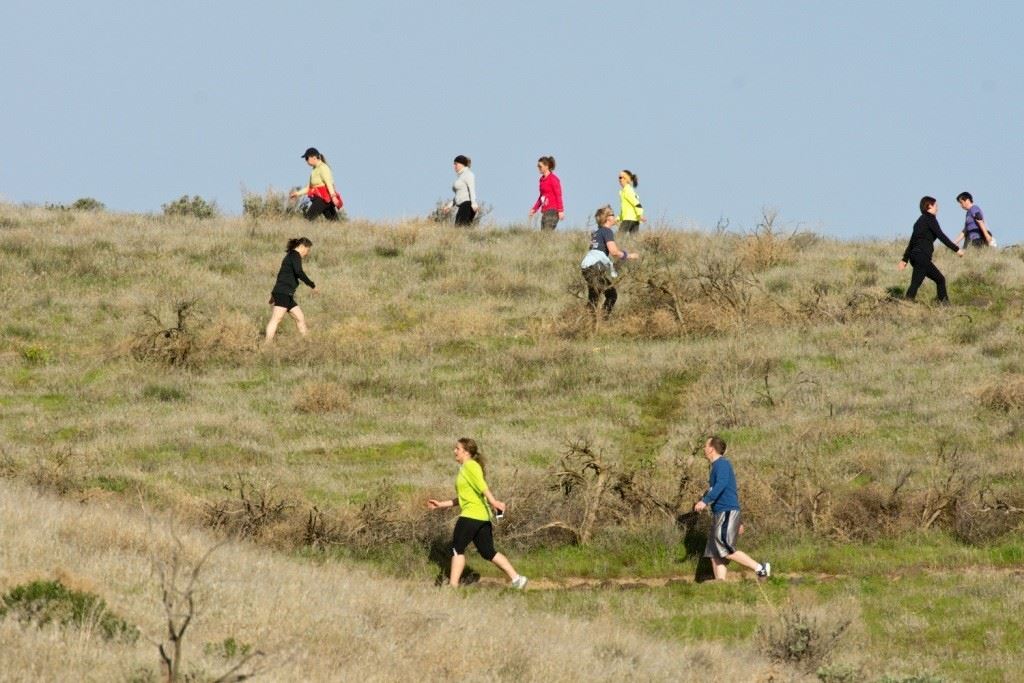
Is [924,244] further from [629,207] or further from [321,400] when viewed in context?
[321,400]

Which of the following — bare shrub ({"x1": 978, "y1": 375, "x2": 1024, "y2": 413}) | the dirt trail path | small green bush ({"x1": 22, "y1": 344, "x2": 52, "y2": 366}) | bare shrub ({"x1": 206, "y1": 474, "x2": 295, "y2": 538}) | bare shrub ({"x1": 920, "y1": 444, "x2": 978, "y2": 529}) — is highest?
bare shrub ({"x1": 978, "y1": 375, "x2": 1024, "y2": 413})

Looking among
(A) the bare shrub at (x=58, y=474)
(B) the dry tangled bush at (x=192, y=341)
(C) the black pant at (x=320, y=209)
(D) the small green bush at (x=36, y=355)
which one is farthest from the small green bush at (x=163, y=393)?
(C) the black pant at (x=320, y=209)

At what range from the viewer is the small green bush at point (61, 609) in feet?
32.5

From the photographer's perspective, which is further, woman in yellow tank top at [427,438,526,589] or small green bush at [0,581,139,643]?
woman in yellow tank top at [427,438,526,589]

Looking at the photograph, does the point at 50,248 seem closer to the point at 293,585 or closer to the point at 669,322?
the point at 669,322

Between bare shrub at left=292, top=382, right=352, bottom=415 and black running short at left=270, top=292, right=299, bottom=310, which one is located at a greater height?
black running short at left=270, top=292, right=299, bottom=310

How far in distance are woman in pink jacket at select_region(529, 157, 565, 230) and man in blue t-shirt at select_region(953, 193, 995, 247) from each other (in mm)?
7405

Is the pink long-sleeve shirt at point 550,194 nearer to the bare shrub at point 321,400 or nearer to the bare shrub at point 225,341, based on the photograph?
the bare shrub at point 225,341

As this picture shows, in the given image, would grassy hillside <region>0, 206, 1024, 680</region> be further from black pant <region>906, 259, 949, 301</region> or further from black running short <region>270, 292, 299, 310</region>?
black running short <region>270, 292, 299, 310</region>

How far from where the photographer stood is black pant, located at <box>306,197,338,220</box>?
3040 cm

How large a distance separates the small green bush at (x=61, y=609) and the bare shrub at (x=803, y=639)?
196 inches

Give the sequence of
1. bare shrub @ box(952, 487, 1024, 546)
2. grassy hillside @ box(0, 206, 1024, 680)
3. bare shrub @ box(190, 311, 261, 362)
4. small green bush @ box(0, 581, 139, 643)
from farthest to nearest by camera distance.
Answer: bare shrub @ box(190, 311, 261, 362) → bare shrub @ box(952, 487, 1024, 546) → grassy hillside @ box(0, 206, 1024, 680) → small green bush @ box(0, 581, 139, 643)

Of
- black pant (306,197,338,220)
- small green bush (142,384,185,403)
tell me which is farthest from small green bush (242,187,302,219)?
small green bush (142,384,185,403)

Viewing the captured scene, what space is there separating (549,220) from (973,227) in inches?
318
